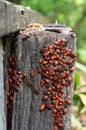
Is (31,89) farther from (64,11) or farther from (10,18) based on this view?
(64,11)

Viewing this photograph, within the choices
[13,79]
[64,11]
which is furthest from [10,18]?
[64,11]

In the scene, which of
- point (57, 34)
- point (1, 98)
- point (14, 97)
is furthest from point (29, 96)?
point (57, 34)

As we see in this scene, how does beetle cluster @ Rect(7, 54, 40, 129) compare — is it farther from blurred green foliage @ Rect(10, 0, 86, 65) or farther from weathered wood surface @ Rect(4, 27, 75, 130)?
blurred green foliage @ Rect(10, 0, 86, 65)

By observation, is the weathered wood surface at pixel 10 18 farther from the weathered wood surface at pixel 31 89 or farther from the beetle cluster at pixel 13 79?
the beetle cluster at pixel 13 79

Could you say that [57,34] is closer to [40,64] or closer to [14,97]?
[40,64]

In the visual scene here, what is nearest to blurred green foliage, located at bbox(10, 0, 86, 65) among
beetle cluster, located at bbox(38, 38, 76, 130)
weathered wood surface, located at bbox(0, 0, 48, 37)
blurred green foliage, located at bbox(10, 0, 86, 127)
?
blurred green foliage, located at bbox(10, 0, 86, 127)
